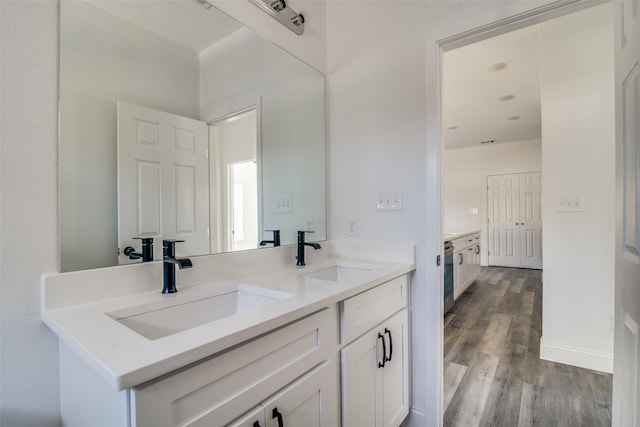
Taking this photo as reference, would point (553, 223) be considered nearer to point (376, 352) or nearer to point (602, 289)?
point (602, 289)

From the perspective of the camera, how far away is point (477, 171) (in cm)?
641

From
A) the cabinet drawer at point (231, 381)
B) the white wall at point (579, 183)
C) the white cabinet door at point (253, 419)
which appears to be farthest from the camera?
the white wall at point (579, 183)

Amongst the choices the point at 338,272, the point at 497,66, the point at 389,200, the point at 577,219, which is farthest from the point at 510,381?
the point at 497,66

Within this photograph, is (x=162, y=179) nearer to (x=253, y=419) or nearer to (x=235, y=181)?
(x=235, y=181)

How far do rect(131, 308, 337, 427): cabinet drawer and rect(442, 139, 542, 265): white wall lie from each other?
5656 millimetres

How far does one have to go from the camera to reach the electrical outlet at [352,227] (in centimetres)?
177

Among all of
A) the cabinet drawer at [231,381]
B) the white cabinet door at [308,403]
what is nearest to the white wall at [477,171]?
the white cabinet door at [308,403]

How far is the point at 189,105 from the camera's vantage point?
4.09 ft

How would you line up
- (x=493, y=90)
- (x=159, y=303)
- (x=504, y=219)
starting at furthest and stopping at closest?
(x=504, y=219)
(x=493, y=90)
(x=159, y=303)

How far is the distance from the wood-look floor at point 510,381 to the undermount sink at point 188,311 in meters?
1.34

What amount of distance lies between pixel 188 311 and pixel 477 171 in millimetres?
6775

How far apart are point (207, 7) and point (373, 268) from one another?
1.42m

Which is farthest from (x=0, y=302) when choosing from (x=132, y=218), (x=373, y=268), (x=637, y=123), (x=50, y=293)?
(x=637, y=123)

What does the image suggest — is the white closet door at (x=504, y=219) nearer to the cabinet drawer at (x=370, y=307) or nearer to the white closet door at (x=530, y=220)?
the white closet door at (x=530, y=220)
